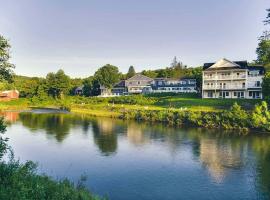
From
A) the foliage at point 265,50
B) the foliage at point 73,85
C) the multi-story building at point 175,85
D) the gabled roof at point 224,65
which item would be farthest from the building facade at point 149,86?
the foliage at point 265,50

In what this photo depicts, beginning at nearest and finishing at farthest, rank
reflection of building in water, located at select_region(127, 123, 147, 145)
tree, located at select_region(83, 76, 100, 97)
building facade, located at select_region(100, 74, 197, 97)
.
→ reflection of building in water, located at select_region(127, 123, 147, 145), building facade, located at select_region(100, 74, 197, 97), tree, located at select_region(83, 76, 100, 97)

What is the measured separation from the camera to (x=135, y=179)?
2847cm

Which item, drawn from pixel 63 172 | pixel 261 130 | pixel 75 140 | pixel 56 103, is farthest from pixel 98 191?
pixel 56 103

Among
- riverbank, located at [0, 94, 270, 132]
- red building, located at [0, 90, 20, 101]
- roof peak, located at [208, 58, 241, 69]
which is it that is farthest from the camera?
red building, located at [0, 90, 20, 101]

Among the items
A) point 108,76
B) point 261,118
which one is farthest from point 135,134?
point 108,76

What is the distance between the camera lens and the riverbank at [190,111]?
56938 mm

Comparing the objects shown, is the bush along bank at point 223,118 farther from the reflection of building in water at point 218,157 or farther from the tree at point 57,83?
the tree at point 57,83

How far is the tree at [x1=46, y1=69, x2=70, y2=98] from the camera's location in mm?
123938

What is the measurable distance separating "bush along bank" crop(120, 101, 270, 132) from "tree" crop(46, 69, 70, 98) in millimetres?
59907

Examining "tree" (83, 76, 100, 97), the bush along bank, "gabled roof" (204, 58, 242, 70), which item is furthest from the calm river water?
"tree" (83, 76, 100, 97)

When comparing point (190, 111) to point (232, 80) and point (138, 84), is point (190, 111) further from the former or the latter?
point (138, 84)

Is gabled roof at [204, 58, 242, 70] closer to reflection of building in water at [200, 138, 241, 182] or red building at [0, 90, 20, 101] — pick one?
reflection of building in water at [200, 138, 241, 182]

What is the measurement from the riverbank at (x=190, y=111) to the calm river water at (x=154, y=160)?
497 cm

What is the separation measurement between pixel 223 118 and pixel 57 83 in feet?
259
